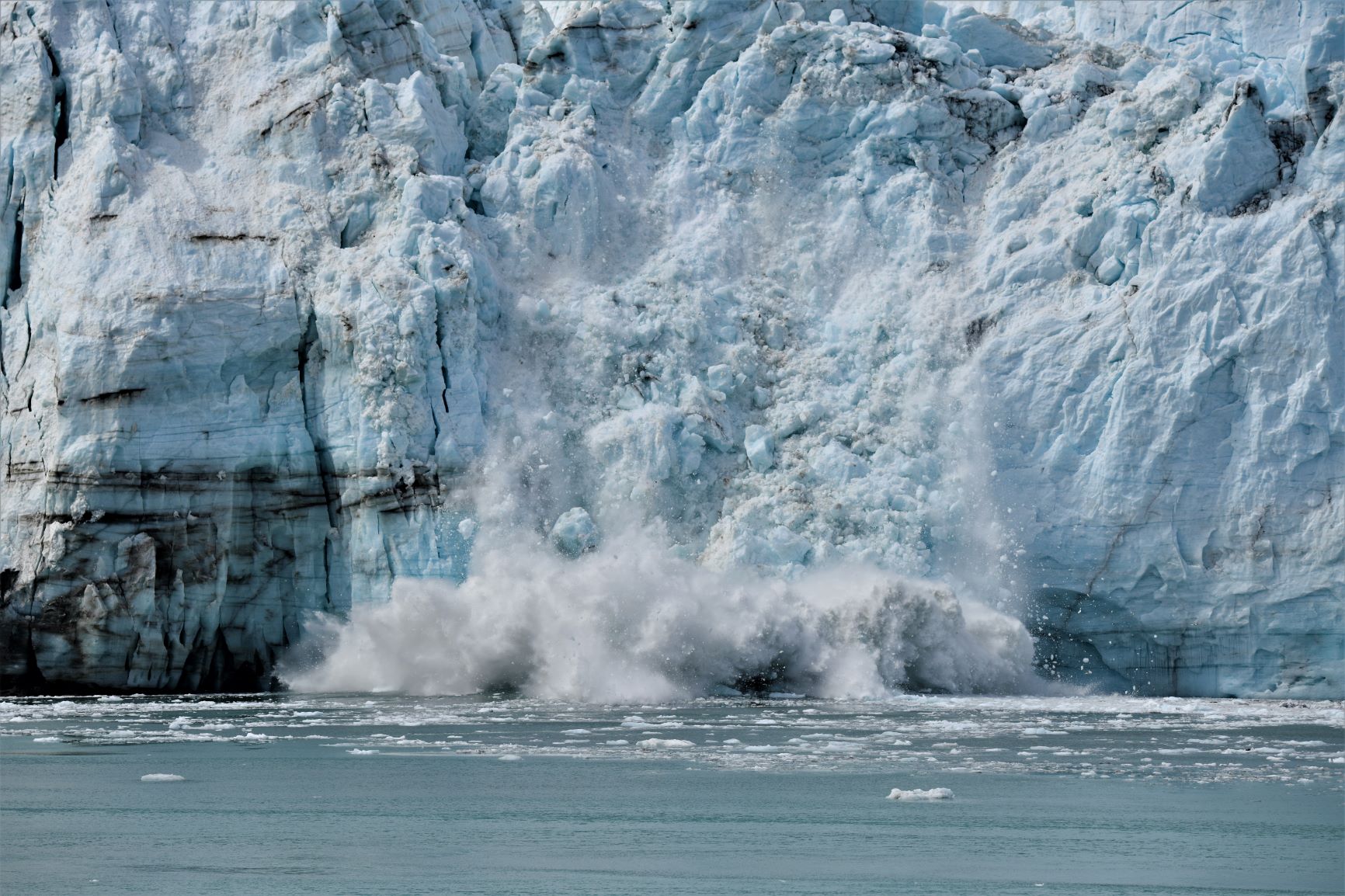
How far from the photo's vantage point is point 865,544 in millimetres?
20984

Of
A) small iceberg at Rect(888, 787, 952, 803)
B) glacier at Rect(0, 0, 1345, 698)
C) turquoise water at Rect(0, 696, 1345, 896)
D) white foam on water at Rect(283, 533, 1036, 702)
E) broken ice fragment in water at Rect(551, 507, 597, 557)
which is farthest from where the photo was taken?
broken ice fragment in water at Rect(551, 507, 597, 557)

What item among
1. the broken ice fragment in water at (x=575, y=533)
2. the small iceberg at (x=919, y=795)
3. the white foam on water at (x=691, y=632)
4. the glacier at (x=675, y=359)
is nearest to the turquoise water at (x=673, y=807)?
the small iceberg at (x=919, y=795)

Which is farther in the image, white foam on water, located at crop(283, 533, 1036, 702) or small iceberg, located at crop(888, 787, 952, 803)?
white foam on water, located at crop(283, 533, 1036, 702)

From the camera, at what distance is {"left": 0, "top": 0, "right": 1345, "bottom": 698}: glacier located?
20688 mm

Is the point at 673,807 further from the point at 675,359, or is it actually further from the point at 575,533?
the point at 675,359

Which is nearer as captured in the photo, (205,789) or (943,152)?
(205,789)

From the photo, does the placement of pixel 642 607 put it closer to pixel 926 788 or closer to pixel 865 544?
pixel 865 544

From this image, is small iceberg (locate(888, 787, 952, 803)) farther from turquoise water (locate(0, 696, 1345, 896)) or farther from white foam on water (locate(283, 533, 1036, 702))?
white foam on water (locate(283, 533, 1036, 702))

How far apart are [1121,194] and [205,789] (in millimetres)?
15339

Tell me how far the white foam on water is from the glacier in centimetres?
6

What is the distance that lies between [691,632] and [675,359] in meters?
4.36

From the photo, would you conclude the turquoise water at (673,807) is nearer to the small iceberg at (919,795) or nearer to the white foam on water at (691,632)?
the small iceberg at (919,795)

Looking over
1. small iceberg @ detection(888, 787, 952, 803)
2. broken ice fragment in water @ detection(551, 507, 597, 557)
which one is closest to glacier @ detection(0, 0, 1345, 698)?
broken ice fragment in water @ detection(551, 507, 597, 557)

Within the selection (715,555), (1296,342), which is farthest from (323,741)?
(1296,342)
